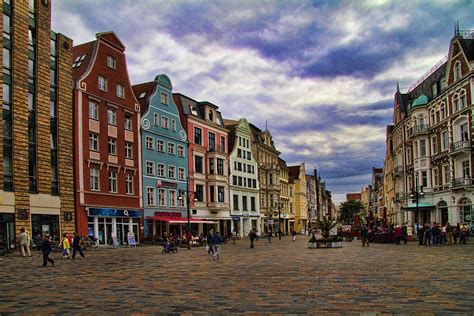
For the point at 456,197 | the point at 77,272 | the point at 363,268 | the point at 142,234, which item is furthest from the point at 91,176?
the point at 456,197

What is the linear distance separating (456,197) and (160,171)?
96.5 feet

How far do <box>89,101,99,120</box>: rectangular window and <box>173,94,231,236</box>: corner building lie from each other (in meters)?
16.3

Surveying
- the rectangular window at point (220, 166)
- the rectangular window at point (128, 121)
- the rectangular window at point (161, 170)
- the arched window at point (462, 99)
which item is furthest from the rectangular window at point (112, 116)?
the arched window at point (462, 99)

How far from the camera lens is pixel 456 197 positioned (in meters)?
49.7

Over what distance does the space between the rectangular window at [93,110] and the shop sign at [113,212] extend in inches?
301

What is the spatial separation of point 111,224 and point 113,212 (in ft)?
3.66

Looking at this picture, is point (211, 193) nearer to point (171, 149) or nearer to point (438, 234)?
point (171, 149)

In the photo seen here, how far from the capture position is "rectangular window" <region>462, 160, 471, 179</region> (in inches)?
1887

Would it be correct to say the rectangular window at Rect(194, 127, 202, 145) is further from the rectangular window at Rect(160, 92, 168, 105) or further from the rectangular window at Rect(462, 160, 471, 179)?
the rectangular window at Rect(462, 160, 471, 179)

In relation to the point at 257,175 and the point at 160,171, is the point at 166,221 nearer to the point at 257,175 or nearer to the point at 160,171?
the point at 160,171

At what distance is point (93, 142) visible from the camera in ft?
139

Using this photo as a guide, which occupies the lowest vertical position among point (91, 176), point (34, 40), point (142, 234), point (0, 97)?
point (142, 234)

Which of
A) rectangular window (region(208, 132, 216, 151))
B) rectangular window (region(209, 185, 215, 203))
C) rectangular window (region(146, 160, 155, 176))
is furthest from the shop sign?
rectangular window (region(208, 132, 216, 151))

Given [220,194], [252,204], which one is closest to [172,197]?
[220,194]
